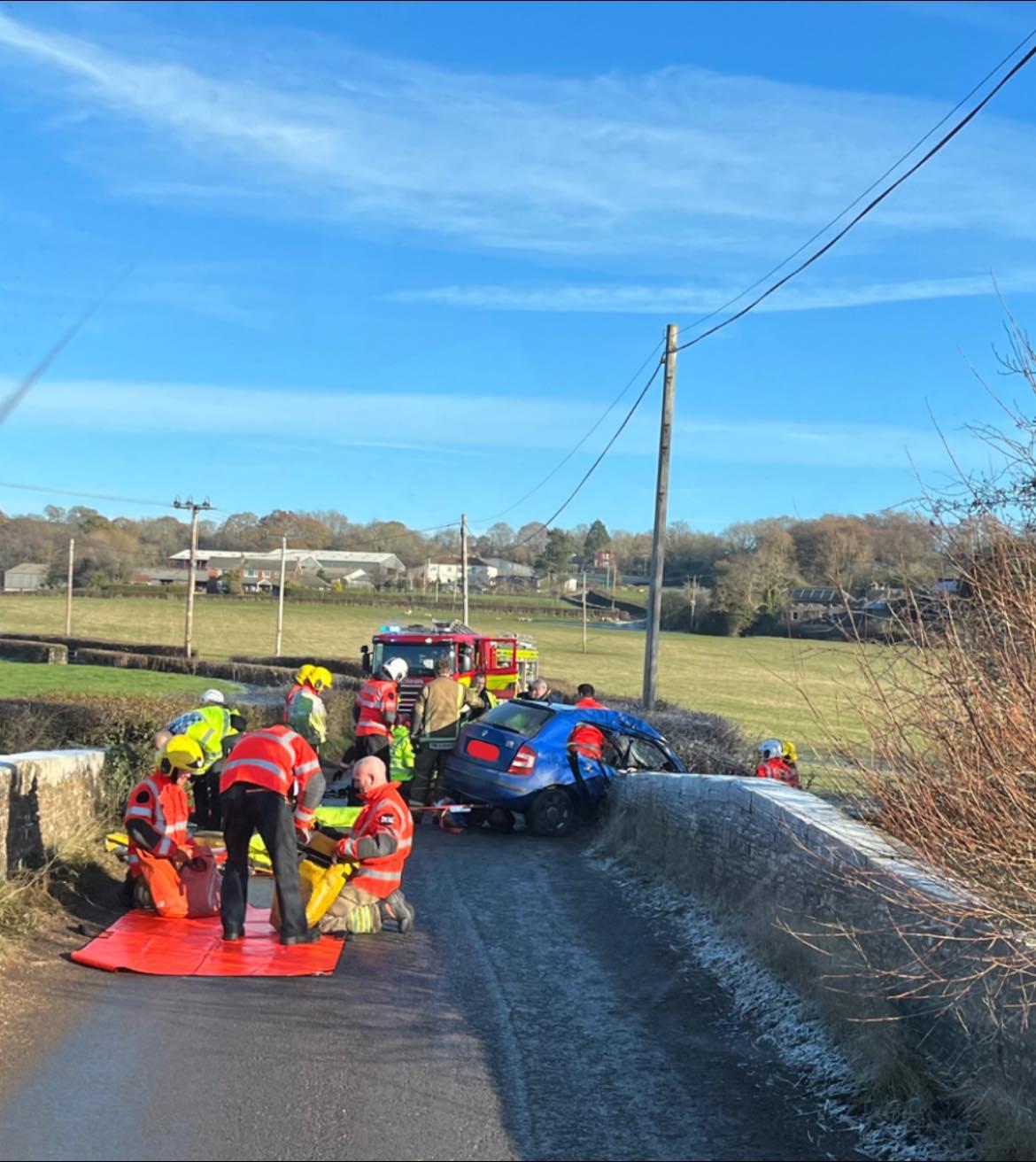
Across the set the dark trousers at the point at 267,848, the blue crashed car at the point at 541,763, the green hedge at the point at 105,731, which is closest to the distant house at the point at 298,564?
the green hedge at the point at 105,731

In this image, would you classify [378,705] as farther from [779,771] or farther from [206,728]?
[779,771]

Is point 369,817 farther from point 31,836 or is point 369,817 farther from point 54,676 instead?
point 54,676

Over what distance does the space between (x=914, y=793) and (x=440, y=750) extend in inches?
372

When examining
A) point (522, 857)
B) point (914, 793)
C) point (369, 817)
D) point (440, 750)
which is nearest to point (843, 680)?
point (914, 793)

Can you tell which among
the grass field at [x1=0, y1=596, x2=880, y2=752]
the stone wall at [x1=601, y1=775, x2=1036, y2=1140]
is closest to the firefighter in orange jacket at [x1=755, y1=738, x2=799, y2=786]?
the stone wall at [x1=601, y1=775, x2=1036, y2=1140]

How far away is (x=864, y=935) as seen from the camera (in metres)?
5.83

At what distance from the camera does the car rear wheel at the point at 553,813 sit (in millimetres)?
12812

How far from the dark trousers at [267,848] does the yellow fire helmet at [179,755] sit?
2.45ft

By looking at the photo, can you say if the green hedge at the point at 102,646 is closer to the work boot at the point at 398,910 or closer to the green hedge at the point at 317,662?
the green hedge at the point at 317,662

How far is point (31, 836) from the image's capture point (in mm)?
8508

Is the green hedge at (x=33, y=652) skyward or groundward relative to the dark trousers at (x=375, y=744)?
groundward

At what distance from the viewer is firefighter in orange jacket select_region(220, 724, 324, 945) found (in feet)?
24.9

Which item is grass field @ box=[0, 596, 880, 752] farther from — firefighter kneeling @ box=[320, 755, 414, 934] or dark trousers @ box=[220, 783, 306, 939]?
dark trousers @ box=[220, 783, 306, 939]

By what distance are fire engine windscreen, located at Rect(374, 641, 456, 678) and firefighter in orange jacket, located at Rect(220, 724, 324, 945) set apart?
1193cm
